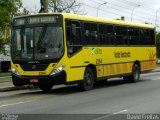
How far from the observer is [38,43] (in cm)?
1894

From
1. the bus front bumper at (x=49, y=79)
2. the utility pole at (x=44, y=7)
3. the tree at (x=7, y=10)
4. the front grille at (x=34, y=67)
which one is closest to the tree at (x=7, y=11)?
the tree at (x=7, y=10)

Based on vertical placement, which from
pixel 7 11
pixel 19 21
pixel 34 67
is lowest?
pixel 34 67

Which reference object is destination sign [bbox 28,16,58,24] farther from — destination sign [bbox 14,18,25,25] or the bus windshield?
destination sign [bbox 14,18,25,25]

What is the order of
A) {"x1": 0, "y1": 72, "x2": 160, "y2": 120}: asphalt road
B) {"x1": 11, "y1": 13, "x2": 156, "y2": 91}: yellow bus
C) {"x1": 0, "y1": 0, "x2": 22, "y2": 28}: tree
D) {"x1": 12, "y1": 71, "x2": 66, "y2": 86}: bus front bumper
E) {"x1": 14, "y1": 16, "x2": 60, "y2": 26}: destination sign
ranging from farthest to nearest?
{"x1": 0, "y1": 0, "x2": 22, "y2": 28}: tree, {"x1": 14, "y1": 16, "x2": 60, "y2": 26}: destination sign, {"x1": 11, "y1": 13, "x2": 156, "y2": 91}: yellow bus, {"x1": 12, "y1": 71, "x2": 66, "y2": 86}: bus front bumper, {"x1": 0, "y1": 72, "x2": 160, "y2": 120}: asphalt road

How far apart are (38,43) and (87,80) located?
2883 mm

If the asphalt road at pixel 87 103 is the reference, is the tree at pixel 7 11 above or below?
above

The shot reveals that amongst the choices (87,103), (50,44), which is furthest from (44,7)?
(87,103)

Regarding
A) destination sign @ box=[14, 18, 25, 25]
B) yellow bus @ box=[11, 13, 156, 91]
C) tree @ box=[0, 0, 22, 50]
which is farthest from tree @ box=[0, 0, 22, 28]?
destination sign @ box=[14, 18, 25, 25]

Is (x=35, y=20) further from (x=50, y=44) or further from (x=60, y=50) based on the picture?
(x=60, y=50)

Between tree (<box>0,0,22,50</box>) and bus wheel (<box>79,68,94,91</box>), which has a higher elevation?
tree (<box>0,0,22,50</box>)

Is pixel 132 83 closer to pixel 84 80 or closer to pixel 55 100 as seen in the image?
pixel 84 80

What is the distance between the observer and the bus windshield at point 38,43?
1869 cm

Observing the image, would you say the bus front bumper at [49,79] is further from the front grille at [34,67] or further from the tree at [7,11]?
the tree at [7,11]

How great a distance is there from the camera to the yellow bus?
18.7 m
